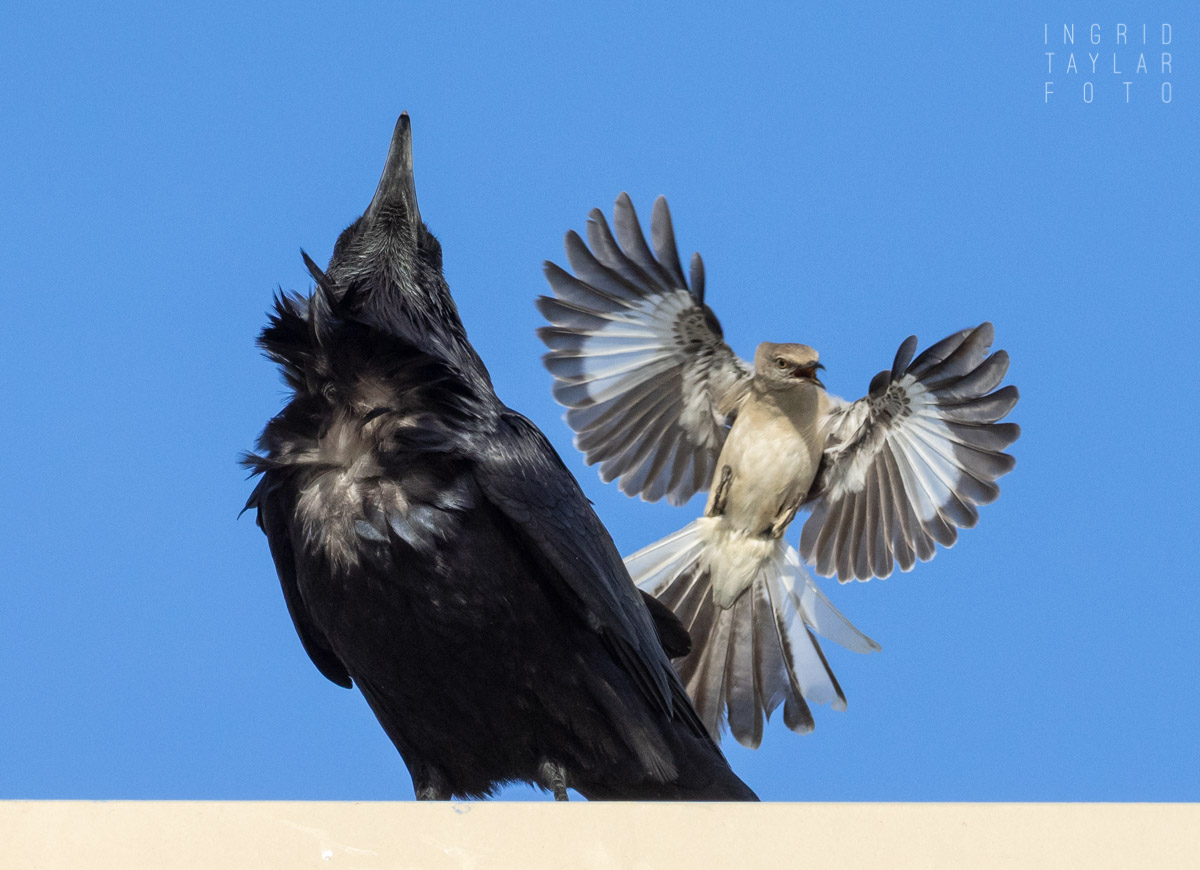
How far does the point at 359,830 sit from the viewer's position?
8.14 ft

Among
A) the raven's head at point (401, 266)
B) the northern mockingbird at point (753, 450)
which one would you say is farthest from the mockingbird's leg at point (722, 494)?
the raven's head at point (401, 266)

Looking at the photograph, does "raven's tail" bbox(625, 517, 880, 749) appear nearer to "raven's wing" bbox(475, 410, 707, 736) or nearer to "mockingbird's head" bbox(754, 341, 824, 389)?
"mockingbird's head" bbox(754, 341, 824, 389)

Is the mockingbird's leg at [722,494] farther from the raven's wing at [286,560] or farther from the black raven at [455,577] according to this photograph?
the raven's wing at [286,560]

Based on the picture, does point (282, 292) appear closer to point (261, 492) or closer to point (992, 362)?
point (261, 492)

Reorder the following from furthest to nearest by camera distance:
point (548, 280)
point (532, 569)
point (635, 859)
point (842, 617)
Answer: point (548, 280)
point (842, 617)
point (532, 569)
point (635, 859)

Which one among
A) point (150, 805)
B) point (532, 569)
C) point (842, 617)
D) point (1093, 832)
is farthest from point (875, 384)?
point (150, 805)

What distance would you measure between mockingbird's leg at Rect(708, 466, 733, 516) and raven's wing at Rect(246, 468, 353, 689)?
7.68ft

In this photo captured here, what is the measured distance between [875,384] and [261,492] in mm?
3155

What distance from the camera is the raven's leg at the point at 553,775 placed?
345 centimetres

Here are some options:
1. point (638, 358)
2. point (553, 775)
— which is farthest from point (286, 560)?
point (638, 358)

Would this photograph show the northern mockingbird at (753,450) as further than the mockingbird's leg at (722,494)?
No

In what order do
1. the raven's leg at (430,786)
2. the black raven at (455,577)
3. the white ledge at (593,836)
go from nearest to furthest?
the white ledge at (593,836), the black raven at (455,577), the raven's leg at (430,786)

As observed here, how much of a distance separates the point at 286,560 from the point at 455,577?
0.59 meters

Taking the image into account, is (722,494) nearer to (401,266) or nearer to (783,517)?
(783,517)
